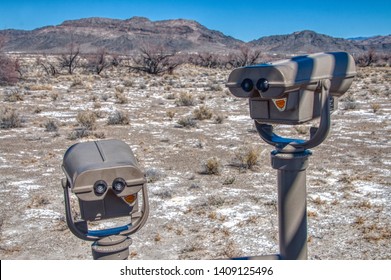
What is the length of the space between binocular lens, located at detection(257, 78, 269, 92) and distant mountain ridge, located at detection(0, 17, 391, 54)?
112311 millimetres

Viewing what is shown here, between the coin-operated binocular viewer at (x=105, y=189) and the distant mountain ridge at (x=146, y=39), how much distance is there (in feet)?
369

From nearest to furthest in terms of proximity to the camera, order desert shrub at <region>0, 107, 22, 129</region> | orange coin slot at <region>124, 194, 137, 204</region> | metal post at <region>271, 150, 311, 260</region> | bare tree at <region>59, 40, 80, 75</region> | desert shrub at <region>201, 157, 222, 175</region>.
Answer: orange coin slot at <region>124, 194, 137, 204</region> → metal post at <region>271, 150, 311, 260</region> → desert shrub at <region>201, 157, 222, 175</region> → desert shrub at <region>0, 107, 22, 129</region> → bare tree at <region>59, 40, 80, 75</region>

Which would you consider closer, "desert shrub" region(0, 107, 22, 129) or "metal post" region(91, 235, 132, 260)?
"metal post" region(91, 235, 132, 260)

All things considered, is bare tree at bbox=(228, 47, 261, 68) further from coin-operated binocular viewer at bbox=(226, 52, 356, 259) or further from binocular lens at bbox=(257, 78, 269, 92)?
binocular lens at bbox=(257, 78, 269, 92)

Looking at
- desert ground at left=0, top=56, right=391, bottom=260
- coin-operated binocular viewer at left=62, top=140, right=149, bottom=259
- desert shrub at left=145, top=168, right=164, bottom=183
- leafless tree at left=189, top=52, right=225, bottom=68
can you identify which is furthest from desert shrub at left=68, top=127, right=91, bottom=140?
leafless tree at left=189, top=52, right=225, bottom=68

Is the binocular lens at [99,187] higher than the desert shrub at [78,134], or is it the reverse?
the binocular lens at [99,187]

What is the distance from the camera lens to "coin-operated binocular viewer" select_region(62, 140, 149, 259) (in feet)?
7.51

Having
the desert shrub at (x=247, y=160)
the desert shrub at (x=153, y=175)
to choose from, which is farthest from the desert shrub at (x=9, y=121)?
the desert shrub at (x=247, y=160)

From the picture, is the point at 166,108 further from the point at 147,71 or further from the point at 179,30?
the point at 179,30

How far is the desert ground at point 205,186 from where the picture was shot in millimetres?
5289

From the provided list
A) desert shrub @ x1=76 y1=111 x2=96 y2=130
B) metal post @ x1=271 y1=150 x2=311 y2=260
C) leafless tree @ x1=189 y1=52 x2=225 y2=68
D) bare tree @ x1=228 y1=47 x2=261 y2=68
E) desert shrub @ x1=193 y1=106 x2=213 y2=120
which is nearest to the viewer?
metal post @ x1=271 y1=150 x2=311 y2=260

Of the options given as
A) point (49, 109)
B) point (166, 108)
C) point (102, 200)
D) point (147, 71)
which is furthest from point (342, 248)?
point (147, 71)

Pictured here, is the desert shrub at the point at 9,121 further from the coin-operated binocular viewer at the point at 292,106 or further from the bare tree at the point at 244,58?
the bare tree at the point at 244,58

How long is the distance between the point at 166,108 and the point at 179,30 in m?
134
